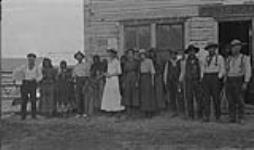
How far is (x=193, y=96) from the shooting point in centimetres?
1420

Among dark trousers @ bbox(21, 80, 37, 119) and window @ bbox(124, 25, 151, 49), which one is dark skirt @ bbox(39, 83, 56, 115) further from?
window @ bbox(124, 25, 151, 49)

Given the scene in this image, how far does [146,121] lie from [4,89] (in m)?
15.5

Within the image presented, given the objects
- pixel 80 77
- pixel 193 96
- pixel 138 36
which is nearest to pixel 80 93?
pixel 80 77

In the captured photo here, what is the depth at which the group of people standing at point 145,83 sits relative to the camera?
44.1 feet

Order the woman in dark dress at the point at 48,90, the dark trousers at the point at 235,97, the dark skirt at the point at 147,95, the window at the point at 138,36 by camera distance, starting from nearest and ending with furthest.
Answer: the dark trousers at the point at 235,97
the dark skirt at the point at 147,95
the woman in dark dress at the point at 48,90
the window at the point at 138,36

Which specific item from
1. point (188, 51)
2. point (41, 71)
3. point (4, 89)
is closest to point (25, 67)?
point (41, 71)

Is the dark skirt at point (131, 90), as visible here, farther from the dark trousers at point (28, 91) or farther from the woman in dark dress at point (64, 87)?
the dark trousers at point (28, 91)

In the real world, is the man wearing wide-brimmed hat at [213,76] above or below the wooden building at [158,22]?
below

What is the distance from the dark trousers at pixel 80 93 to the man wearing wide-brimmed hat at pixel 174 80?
7.34ft

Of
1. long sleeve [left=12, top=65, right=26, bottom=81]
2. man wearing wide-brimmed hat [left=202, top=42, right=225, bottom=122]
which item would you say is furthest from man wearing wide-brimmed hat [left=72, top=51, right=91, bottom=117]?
man wearing wide-brimmed hat [left=202, top=42, right=225, bottom=122]

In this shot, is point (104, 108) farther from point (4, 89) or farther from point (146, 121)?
point (4, 89)

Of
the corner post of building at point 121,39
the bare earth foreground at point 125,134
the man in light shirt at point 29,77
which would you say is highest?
the corner post of building at point 121,39

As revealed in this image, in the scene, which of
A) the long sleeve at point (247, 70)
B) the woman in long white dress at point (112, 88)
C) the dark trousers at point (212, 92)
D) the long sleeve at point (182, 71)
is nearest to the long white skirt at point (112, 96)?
the woman in long white dress at point (112, 88)

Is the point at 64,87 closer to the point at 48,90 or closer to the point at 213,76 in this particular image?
the point at 48,90
